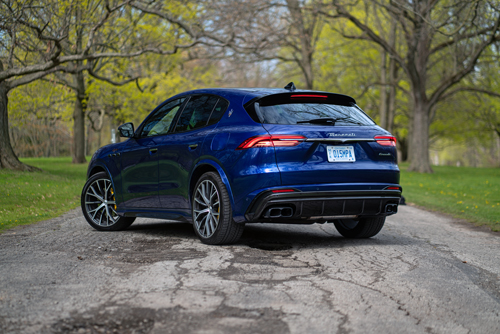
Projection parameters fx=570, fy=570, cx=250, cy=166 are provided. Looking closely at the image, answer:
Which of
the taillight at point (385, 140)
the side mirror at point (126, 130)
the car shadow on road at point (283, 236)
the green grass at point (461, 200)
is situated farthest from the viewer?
the green grass at point (461, 200)

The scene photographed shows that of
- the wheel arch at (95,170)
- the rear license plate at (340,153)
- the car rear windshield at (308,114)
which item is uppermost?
the car rear windshield at (308,114)

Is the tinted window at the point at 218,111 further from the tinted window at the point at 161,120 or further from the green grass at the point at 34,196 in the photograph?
the green grass at the point at 34,196

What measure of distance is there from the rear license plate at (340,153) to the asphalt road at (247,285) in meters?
0.97

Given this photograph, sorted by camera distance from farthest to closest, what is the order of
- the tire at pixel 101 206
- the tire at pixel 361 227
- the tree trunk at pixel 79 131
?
the tree trunk at pixel 79 131 → the tire at pixel 101 206 → the tire at pixel 361 227

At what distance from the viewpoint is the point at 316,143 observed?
5699 mm

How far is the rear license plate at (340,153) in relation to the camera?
18.9 ft

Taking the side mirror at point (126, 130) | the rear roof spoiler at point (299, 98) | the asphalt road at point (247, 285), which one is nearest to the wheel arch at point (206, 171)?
the asphalt road at point (247, 285)

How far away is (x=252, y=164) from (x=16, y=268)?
2.34m

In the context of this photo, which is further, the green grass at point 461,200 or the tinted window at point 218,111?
the green grass at point 461,200

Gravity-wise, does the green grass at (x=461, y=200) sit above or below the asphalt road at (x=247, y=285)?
below

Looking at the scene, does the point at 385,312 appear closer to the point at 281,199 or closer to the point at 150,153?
the point at 281,199

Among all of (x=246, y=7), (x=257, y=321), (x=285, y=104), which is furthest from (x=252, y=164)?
(x=246, y=7)

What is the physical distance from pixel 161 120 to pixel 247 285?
343 cm

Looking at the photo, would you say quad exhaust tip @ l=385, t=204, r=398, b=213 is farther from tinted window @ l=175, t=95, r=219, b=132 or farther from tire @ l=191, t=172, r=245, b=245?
tinted window @ l=175, t=95, r=219, b=132
